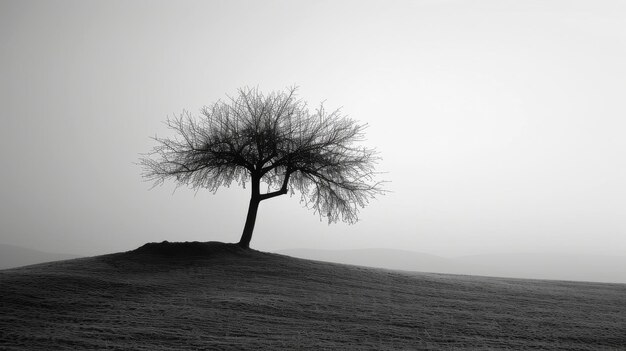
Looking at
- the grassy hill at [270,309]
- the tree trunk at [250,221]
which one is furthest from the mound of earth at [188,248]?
the tree trunk at [250,221]

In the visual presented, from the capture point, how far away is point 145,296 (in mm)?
16141

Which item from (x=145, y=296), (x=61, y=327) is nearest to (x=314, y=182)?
(x=145, y=296)

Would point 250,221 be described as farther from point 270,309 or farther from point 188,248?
point 270,309

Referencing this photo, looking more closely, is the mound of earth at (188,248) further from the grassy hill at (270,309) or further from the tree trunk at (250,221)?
the tree trunk at (250,221)

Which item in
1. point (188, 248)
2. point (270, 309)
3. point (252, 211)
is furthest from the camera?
point (252, 211)

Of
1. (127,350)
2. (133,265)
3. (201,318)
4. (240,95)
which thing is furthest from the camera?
(240,95)

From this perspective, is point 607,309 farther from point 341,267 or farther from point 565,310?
point 341,267

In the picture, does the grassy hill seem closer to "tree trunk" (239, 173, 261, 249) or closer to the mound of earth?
the mound of earth

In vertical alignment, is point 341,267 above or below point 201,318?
above

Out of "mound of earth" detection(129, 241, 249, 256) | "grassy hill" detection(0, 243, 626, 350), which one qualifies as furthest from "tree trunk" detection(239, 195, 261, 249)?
"grassy hill" detection(0, 243, 626, 350)

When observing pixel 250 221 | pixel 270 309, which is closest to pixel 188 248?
Result: pixel 250 221

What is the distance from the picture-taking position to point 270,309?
1531cm

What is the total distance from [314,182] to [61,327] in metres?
17.4

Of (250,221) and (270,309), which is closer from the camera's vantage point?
(270,309)
